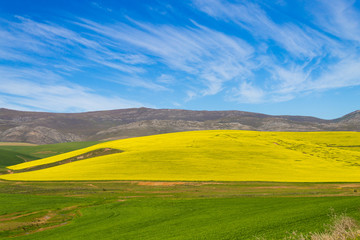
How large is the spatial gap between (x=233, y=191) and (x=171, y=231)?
644 inches

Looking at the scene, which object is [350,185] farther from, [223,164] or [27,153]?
[27,153]

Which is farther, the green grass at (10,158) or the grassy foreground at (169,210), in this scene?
the green grass at (10,158)

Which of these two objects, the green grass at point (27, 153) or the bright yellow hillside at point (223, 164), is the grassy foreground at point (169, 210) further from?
the green grass at point (27, 153)

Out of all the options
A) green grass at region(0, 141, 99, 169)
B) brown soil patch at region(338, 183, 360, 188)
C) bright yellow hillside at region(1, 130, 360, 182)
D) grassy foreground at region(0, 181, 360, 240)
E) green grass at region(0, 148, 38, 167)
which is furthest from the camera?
green grass at region(0, 141, 99, 169)

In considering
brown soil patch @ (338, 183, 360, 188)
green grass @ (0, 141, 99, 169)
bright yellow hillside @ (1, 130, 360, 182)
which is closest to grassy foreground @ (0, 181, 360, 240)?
brown soil patch @ (338, 183, 360, 188)

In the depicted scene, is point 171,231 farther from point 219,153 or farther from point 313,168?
point 219,153

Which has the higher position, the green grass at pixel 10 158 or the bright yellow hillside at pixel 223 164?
the bright yellow hillside at pixel 223 164

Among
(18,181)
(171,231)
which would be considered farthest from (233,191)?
(18,181)

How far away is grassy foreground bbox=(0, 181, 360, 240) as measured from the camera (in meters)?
17.4

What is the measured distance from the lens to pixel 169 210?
976 inches

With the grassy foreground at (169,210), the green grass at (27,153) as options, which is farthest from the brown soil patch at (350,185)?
the green grass at (27,153)

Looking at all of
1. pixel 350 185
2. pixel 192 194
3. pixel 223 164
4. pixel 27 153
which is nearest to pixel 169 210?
pixel 192 194

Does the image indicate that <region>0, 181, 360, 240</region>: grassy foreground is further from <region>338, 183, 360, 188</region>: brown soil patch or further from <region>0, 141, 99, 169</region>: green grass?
<region>0, 141, 99, 169</region>: green grass

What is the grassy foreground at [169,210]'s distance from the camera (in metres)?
17.4
